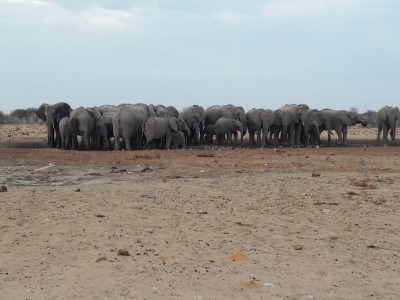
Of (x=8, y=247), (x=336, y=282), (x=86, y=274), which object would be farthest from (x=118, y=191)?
(x=336, y=282)

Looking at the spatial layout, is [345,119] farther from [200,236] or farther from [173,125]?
[200,236]

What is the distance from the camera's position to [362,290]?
6.30m

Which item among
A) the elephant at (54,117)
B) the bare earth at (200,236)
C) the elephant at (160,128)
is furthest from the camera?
the elephant at (54,117)

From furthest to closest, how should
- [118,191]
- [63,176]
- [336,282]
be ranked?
[63,176] → [118,191] → [336,282]

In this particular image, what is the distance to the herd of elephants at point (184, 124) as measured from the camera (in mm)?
25469

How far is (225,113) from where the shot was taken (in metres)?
32.7

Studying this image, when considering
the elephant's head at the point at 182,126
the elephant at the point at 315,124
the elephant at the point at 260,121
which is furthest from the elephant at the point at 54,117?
the elephant at the point at 315,124

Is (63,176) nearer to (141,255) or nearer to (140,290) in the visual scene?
(141,255)

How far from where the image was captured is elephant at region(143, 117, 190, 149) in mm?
24891

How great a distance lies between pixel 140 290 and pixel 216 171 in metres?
9.16

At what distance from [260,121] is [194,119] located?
3.30 metres

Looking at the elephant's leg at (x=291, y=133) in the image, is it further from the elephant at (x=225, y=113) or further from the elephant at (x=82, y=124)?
the elephant at (x=82, y=124)

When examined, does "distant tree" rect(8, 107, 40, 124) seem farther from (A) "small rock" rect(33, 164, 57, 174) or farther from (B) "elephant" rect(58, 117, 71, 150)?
(A) "small rock" rect(33, 164, 57, 174)

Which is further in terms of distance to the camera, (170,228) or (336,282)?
(170,228)
